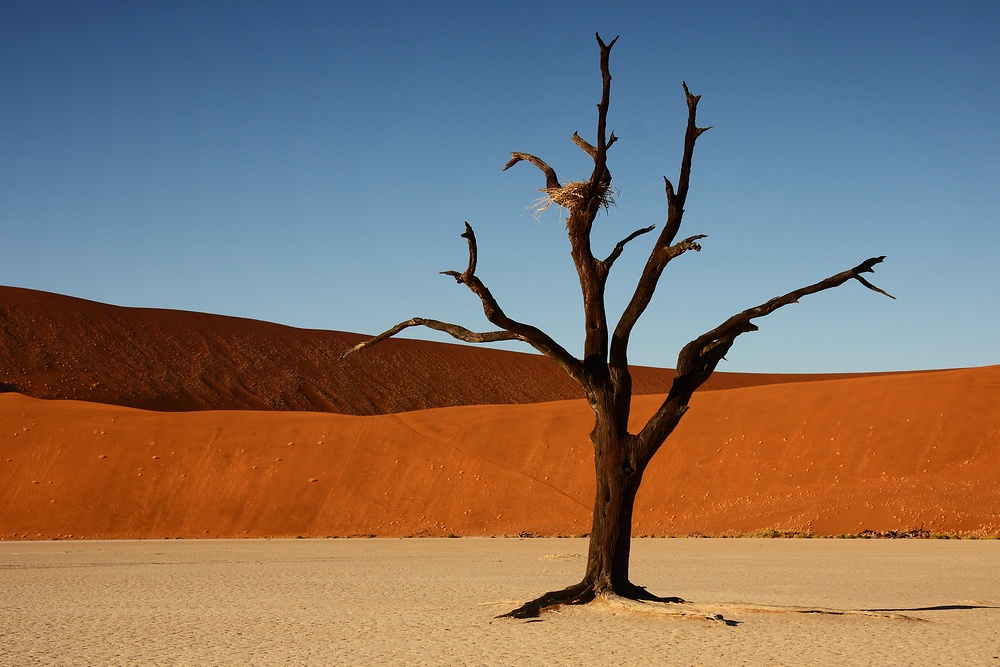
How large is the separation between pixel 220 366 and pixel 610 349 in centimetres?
6513

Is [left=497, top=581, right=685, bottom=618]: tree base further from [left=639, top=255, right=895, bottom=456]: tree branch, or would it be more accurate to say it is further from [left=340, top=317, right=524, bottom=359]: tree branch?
[left=340, top=317, right=524, bottom=359]: tree branch

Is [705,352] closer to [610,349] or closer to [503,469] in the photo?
[610,349]

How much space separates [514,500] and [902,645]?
25.4 m

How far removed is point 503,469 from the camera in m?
37.8

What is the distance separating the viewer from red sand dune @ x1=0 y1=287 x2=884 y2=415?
217 feet

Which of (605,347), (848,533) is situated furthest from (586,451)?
(605,347)

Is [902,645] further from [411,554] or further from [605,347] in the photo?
[411,554]

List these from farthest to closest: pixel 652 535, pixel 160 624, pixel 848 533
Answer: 1. pixel 652 535
2. pixel 848 533
3. pixel 160 624

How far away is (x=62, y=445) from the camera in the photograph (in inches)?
1513

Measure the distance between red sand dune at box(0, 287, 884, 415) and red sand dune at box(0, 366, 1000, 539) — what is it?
24.3 meters

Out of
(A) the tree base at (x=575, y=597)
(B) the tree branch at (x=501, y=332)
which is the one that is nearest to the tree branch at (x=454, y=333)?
(B) the tree branch at (x=501, y=332)

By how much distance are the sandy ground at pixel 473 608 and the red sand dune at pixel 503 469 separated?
6.83 metres

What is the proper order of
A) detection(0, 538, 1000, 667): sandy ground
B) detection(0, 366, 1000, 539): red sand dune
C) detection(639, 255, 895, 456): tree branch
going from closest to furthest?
detection(0, 538, 1000, 667): sandy ground
detection(639, 255, 895, 456): tree branch
detection(0, 366, 1000, 539): red sand dune

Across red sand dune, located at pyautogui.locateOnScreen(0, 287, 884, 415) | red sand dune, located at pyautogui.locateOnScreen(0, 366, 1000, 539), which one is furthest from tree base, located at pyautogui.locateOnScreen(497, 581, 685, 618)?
red sand dune, located at pyautogui.locateOnScreen(0, 287, 884, 415)
